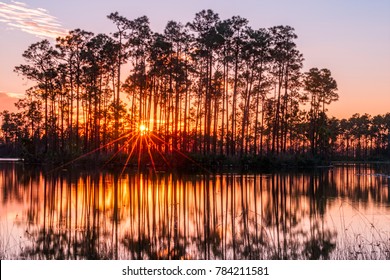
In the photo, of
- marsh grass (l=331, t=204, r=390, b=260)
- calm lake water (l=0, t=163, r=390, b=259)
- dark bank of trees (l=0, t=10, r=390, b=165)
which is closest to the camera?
marsh grass (l=331, t=204, r=390, b=260)

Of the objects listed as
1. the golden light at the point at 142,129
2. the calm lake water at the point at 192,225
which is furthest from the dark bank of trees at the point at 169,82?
the calm lake water at the point at 192,225

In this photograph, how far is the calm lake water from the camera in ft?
40.3

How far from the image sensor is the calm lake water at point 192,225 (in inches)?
483

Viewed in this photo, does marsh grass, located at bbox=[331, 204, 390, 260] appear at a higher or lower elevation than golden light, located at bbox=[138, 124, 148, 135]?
lower

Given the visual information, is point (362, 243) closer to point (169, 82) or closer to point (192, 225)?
point (192, 225)

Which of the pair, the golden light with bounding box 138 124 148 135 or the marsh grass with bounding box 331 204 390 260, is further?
the golden light with bounding box 138 124 148 135

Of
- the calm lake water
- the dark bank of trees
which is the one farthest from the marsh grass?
the dark bank of trees

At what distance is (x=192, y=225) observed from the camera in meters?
16.3

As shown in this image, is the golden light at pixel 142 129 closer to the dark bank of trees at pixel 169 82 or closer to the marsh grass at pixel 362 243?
the dark bank of trees at pixel 169 82

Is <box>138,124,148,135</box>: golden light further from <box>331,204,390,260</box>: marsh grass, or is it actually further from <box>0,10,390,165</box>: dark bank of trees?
<box>331,204,390,260</box>: marsh grass

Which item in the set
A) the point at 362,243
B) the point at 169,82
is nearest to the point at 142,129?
the point at 169,82

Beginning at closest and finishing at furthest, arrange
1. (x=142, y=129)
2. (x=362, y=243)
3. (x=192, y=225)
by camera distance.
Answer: (x=362, y=243), (x=192, y=225), (x=142, y=129)
